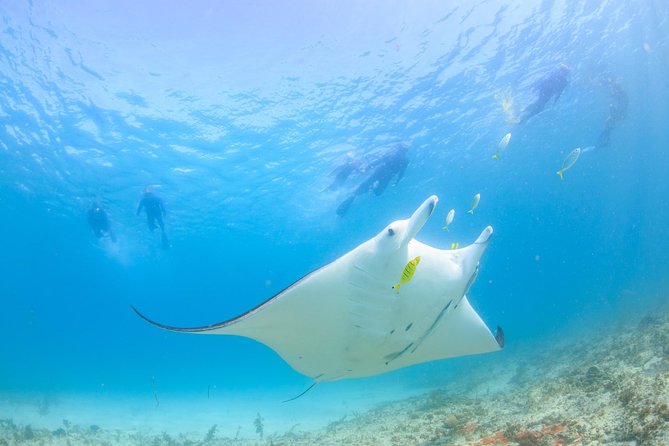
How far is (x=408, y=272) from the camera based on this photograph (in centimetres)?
309

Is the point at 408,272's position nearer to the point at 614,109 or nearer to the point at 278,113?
the point at 278,113

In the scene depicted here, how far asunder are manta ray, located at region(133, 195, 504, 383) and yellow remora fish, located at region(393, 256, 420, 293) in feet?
0.16

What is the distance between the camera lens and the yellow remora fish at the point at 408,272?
3039 mm

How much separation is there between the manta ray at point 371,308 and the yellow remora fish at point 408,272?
0.05 metres

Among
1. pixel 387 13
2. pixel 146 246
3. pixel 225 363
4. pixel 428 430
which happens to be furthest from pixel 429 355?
pixel 225 363

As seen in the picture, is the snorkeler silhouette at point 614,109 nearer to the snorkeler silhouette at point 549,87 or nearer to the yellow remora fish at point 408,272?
the snorkeler silhouette at point 549,87

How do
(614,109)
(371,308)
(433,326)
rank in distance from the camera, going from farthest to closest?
(614,109) → (433,326) → (371,308)

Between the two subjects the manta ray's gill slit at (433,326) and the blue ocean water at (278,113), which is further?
the blue ocean water at (278,113)

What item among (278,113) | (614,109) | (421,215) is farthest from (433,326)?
(614,109)

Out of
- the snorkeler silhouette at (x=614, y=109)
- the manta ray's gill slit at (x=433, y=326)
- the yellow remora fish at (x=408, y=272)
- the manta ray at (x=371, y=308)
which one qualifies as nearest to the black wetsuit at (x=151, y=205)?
the manta ray at (x=371, y=308)

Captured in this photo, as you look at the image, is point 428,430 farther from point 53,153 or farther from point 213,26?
point 53,153

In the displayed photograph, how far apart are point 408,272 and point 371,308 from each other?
0.55m

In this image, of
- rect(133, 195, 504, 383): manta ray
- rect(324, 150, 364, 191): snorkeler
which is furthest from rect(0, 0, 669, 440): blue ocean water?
rect(133, 195, 504, 383): manta ray

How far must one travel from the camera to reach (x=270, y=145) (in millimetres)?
21078
